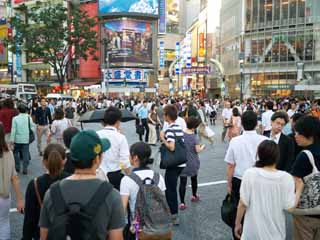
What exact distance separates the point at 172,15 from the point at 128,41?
34455 millimetres

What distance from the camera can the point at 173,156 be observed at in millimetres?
5676

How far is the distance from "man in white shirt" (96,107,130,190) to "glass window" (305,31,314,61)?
47.8 meters

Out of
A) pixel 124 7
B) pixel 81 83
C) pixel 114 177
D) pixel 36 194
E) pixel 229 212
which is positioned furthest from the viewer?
pixel 81 83

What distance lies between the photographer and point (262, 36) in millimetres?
53594

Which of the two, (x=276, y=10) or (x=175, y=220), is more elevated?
(x=276, y=10)

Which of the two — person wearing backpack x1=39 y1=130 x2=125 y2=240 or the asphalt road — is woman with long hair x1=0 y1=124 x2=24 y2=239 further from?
person wearing backpack x1=39 y1=130 x2=125 y2=240

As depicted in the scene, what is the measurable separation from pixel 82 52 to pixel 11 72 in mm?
59751

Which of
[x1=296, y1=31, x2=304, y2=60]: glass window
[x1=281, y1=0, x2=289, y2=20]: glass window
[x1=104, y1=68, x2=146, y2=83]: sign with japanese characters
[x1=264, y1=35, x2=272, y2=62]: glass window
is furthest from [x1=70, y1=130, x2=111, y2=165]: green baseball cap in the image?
[x1=104, y1=68, x2=146, y2=83]: sign with japanese characters

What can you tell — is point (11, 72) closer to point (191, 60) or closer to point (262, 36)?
point (191, 60)

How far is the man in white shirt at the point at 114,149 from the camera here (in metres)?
4.82

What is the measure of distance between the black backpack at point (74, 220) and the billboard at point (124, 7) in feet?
236

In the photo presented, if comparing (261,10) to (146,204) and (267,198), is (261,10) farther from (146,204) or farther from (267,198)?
(146,204)

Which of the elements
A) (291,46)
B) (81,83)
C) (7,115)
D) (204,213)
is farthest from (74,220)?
(81,83)

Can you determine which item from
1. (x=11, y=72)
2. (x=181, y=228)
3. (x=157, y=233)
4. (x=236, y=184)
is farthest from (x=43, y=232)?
(x=11, y=72)
